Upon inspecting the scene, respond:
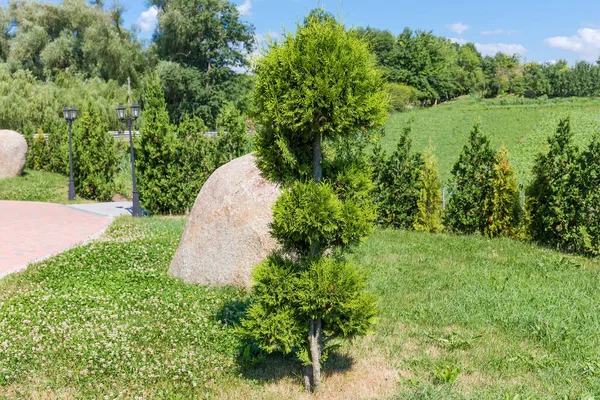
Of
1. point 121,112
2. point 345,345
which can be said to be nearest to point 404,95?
point 121,112

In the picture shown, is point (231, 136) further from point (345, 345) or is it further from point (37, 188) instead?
point (345, 345)

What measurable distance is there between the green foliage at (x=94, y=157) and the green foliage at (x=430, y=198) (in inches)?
547

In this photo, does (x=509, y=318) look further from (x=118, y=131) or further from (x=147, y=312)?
(x=118, y=131)

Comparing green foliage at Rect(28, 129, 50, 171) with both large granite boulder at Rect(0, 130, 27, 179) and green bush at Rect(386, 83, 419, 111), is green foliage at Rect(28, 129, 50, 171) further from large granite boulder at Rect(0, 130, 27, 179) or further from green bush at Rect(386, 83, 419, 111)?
green bush at Rect(386, 83, 419, 111)

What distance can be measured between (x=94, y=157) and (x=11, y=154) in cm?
665

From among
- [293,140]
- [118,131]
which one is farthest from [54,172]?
[293,140]

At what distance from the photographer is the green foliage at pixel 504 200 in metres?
12.5

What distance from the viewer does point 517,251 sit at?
36.1ft

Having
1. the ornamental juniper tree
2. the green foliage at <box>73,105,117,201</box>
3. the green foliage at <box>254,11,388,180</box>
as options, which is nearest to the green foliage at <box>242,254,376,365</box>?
the ornamental juniper tree

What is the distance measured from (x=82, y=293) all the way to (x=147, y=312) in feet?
5.09

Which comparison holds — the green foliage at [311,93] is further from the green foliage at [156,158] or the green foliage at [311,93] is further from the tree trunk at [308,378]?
the green foliage at [156,158]

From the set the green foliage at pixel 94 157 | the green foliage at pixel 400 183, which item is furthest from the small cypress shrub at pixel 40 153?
the green foliage at pixel 400 183

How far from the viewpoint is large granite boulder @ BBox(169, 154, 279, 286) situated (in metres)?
8.27

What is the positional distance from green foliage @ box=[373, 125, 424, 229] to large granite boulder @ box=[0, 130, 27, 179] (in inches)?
768
